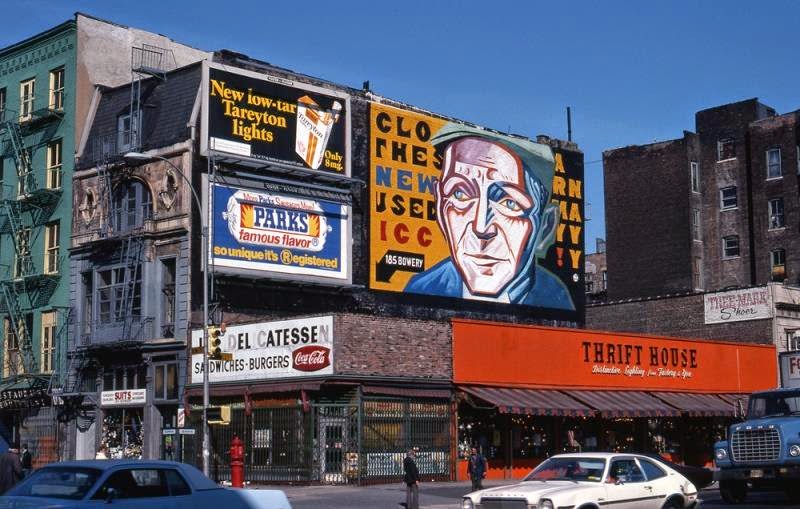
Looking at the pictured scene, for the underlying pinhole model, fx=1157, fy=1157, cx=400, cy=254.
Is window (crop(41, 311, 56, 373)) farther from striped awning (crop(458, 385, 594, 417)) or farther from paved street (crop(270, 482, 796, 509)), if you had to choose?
striped awning (crop(458, 385, 594, 417))

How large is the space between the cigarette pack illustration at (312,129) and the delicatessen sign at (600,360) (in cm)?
1039

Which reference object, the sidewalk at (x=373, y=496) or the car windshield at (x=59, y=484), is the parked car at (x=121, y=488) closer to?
the car windshield at (x=59, y=484)

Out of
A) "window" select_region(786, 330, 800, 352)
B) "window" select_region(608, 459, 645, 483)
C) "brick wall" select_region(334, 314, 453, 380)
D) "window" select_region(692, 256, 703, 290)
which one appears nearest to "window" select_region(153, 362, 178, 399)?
"brick wall" select_region(334, 314, 453, 380)

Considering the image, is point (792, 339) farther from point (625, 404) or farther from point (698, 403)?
point (625, 404)

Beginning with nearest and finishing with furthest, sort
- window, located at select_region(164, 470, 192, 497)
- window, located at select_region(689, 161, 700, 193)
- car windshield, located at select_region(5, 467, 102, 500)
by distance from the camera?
car windshield, located at select_region(5, 467, 102, 500)
window, located at select_region(164, 470, 192, 497)
window, located at select_region(689, 161, 700, 193)

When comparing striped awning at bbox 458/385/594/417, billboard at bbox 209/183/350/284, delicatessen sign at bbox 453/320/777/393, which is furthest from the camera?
billboard at bbox 209/183/350/284

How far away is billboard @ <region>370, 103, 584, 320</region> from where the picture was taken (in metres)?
50.5

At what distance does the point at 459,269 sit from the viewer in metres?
52.8

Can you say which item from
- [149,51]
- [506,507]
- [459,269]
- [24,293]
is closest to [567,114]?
[459,269]

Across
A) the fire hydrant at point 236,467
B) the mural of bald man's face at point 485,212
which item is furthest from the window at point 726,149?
the fire hydrant at point 236,467

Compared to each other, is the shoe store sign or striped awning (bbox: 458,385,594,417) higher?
the shoe store sign

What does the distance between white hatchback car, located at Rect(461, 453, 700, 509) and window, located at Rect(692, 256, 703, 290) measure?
56056 mm

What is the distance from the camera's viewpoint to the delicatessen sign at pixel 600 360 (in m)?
42.8

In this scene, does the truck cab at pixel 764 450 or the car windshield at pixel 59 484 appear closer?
the car windshield at pixel 59 484
